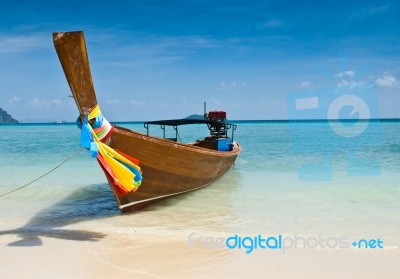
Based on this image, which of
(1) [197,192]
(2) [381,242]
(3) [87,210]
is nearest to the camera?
(2) [381,242]

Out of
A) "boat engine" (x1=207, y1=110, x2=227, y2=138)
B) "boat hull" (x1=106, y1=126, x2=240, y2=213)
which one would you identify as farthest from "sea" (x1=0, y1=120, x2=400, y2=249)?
"boat engine" (x1=207, y1=110, x2=227, y2=138)

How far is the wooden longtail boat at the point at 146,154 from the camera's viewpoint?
5523mm

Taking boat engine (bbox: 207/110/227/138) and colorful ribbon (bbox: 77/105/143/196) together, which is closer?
colorful ribbon (bbox: 77/105/143/196)

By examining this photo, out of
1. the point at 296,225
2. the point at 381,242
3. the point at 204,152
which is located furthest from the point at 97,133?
the point at 381,242

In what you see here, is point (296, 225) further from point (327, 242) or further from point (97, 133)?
point (97, 133)

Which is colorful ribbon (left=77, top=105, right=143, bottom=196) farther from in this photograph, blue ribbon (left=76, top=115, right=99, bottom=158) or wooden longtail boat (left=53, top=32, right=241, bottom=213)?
wooden longtail boat (left=53, top=32, right=241, bottom=213)

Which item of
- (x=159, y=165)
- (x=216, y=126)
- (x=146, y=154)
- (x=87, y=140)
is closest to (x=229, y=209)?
(x=159, y=165)

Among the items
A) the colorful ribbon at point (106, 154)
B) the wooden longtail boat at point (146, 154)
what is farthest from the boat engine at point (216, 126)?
the colorful ribbon at point (106, 154)

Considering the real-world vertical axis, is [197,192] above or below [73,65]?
below

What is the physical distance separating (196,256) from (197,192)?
4.73 metres

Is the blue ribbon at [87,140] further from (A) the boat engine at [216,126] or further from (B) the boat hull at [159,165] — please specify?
(A) the boat engine at [216,126]

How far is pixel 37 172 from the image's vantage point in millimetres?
15258

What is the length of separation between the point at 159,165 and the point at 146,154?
495 mm

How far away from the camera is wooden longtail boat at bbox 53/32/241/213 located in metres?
5.52
